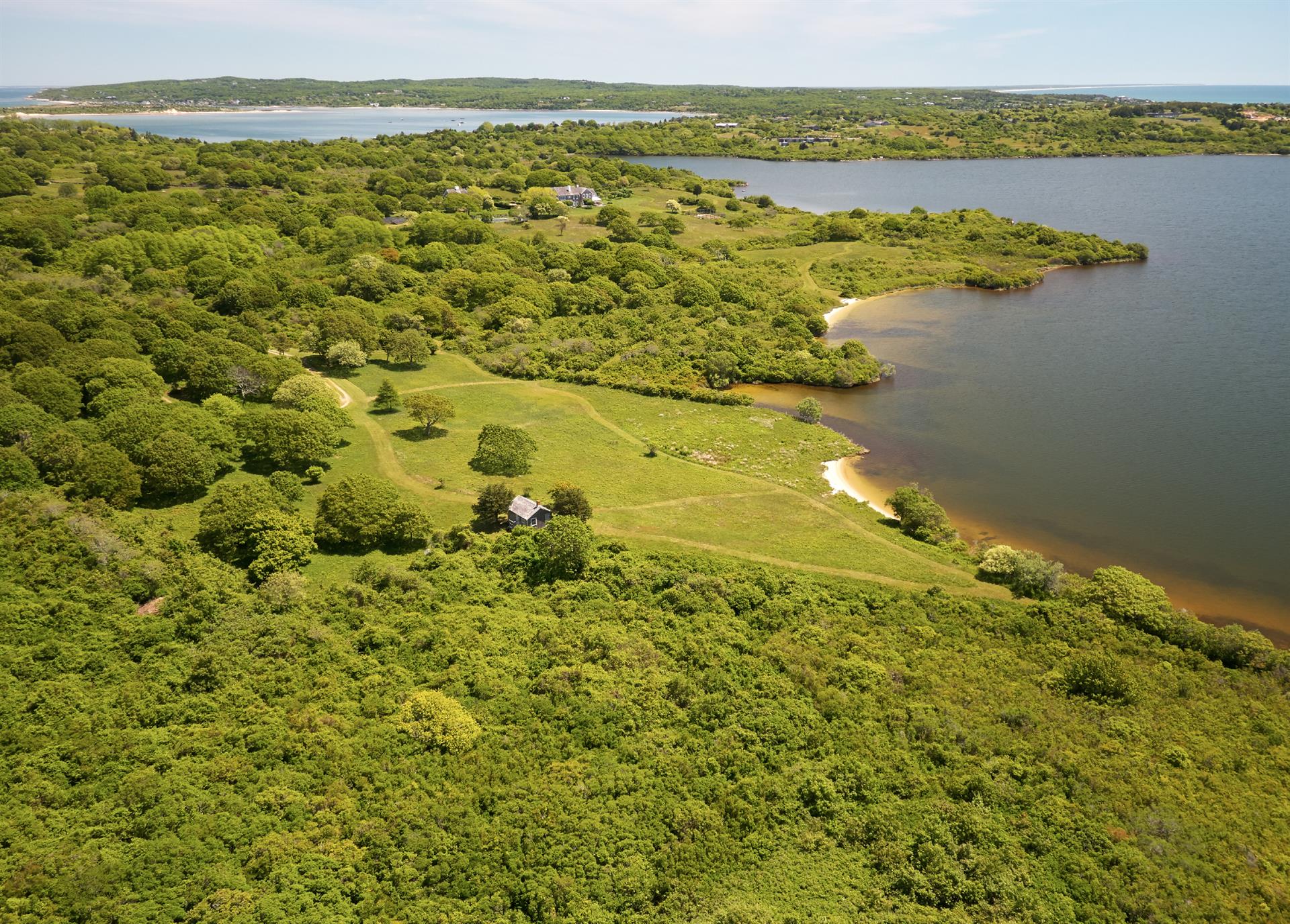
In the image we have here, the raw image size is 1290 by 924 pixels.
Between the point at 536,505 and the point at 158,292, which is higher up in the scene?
the point at 158,292

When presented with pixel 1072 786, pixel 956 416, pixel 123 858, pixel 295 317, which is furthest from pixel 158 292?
pixel 1072 786

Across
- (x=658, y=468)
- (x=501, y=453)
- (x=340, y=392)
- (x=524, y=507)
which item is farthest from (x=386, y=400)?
(x=658, y=468)

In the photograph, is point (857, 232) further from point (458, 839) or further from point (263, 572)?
point (458, 839)

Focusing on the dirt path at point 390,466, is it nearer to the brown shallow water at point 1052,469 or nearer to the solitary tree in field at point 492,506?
the solitary tree in field at point 492,506

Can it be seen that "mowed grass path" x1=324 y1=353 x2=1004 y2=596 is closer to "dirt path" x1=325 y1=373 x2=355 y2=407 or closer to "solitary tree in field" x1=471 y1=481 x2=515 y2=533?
"dirt path" x1=325 y1=373 x2=355 y2=407

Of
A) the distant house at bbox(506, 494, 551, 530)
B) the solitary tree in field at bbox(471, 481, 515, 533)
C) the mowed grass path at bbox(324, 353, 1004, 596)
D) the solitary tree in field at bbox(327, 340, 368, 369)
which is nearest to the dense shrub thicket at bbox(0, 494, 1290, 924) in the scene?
the mowed grass path at bbox(324, 353, 1004, 596)

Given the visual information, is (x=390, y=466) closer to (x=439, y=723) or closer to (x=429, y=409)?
(x=429, y=409)

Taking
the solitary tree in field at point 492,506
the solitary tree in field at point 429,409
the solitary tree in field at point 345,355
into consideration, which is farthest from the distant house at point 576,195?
the solitary tree in field at point 492,506
